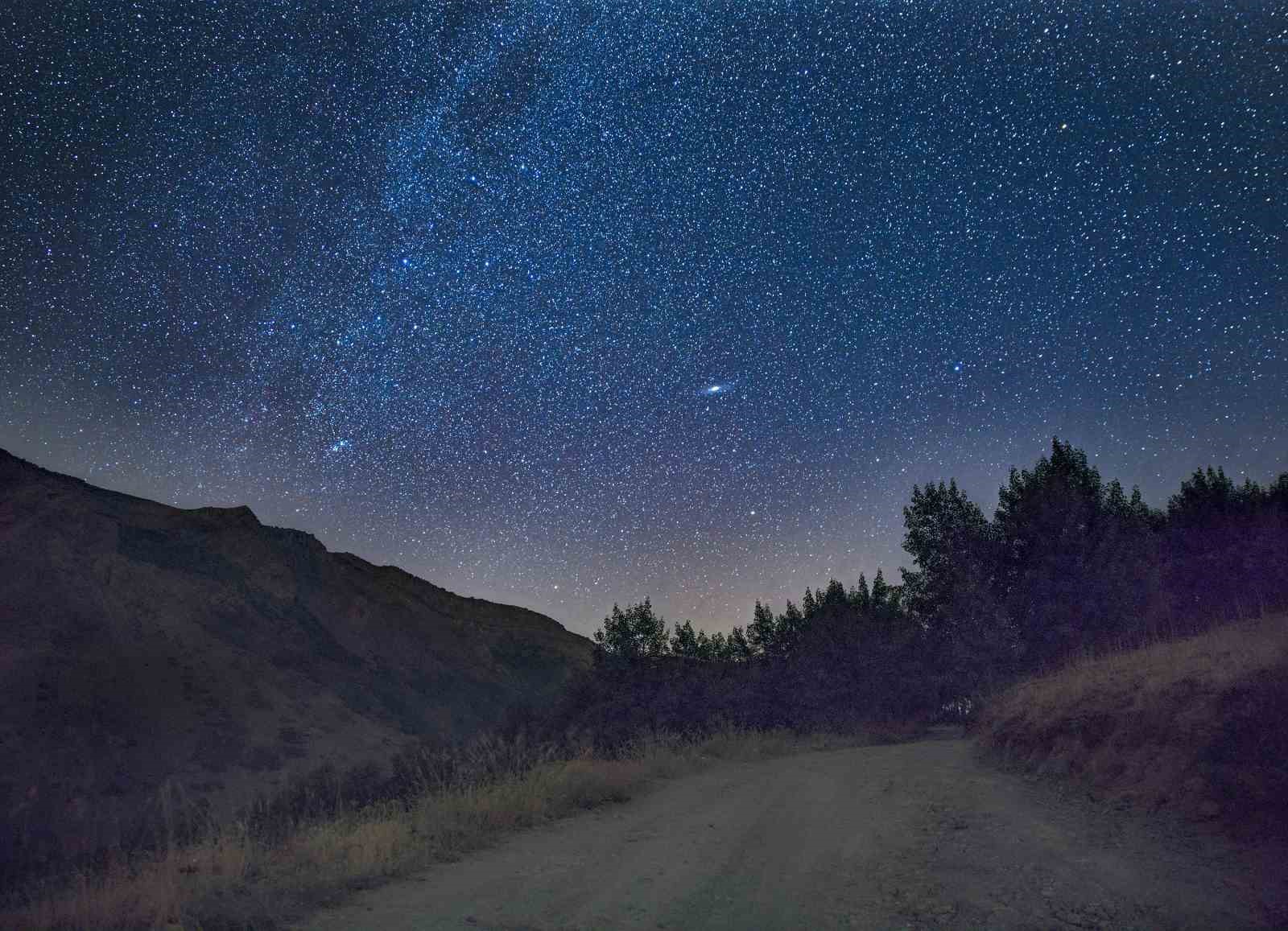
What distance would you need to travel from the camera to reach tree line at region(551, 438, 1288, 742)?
29062 millimetres

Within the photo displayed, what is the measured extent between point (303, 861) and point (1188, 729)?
30.7 feet

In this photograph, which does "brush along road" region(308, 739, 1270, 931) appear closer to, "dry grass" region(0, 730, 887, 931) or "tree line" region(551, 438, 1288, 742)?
"dry grass" region(0, 730, 887, 931)

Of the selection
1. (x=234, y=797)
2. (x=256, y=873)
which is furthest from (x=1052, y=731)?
(x=234, y=797)

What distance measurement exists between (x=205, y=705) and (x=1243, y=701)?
76.1 meters

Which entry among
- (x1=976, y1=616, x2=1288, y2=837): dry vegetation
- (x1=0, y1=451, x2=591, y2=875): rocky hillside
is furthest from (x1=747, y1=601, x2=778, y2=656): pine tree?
(x1=976, y1=616, x2=1288, y2=837): dry vegetation

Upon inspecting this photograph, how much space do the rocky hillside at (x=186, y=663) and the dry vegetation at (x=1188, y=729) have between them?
794 inches

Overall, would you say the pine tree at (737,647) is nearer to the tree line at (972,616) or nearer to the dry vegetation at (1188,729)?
the tree line at (972,616)

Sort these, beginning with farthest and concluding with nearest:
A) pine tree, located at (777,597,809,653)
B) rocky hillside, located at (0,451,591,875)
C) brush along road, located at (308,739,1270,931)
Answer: pine tree, located at (777,597,809,653), rocky hillside, located at (0,451,591,875), brush along road, located at (308,739,1270,931)

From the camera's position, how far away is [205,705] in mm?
66750

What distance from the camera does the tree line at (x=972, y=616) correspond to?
29.1m

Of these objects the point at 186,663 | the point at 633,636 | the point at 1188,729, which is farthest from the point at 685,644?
the point at 186,663

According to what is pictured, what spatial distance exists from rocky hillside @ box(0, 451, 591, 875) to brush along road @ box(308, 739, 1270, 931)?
15828mm

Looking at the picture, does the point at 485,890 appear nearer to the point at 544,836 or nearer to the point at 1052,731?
the point at 544,836

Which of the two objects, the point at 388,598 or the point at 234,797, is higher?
the point at 388,598
